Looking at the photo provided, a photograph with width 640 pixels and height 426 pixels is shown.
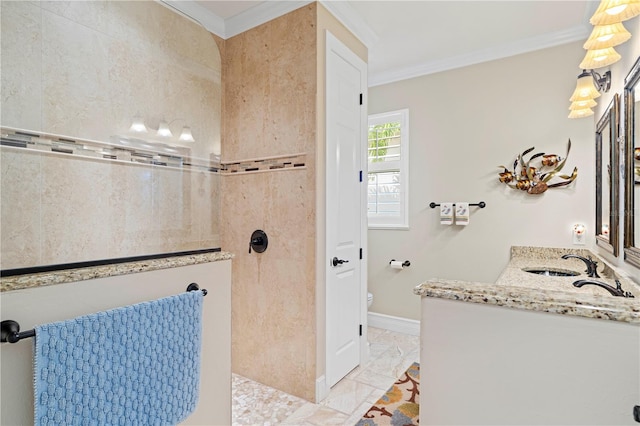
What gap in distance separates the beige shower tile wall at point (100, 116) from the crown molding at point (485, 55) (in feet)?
7.10

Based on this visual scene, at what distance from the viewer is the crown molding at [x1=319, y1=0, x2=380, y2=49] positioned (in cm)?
229

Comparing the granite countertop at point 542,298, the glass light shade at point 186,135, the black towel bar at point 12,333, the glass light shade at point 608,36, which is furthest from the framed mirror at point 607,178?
the black towel bar at point 12,333

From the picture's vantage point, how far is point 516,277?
198 cm

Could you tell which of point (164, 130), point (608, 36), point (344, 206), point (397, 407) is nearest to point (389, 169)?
point (344, 206)

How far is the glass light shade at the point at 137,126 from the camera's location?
5.00ft

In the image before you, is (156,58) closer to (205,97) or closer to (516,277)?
(205,97)

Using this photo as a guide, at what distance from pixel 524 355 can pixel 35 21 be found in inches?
78.5

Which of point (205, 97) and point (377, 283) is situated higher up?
point (205, 97)

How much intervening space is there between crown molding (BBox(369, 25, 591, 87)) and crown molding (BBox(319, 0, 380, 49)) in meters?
0.68

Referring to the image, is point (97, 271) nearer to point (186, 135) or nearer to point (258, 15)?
point (186, 135)

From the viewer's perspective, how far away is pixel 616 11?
1335 millimetres

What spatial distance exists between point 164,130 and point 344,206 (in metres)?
1.32

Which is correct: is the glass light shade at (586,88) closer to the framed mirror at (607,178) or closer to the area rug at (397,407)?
the framed mirror at (607,178)

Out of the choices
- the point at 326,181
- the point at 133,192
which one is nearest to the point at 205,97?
the point at 133,192
